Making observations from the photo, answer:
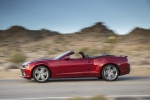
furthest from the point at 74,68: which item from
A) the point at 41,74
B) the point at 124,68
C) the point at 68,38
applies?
the point at 68,38

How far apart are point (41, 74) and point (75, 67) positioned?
49.4 inches

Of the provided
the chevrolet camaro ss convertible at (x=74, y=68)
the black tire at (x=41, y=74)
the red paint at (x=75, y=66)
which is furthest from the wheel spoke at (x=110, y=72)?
the black tire at (x=41, y=74)

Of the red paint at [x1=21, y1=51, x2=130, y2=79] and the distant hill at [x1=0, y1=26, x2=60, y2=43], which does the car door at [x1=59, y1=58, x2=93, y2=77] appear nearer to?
the red paint at [x1=21, y1=51, x2=130, y2=79]

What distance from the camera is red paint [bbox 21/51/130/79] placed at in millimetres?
14344

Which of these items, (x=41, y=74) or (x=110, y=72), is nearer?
(x=41, y=74)

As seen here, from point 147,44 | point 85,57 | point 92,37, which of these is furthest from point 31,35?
point 85,57

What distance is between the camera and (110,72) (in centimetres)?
1474

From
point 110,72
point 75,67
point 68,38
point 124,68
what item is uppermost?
point 68,38

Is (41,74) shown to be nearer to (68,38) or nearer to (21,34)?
(68,38)

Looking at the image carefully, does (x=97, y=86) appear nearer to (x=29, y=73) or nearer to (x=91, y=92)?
(x=91, y=92)

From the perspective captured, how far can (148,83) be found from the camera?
13789mm

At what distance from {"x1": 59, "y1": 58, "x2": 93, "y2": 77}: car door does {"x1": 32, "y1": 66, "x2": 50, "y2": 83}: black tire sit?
0.50 m

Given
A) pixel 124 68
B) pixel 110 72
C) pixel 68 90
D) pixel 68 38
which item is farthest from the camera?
pixel 68 38

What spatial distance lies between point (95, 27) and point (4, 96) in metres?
92.4
